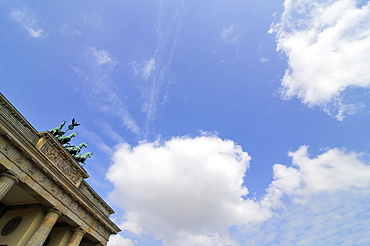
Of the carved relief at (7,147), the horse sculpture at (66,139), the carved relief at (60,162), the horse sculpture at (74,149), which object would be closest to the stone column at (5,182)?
the carved relief at (7,147)

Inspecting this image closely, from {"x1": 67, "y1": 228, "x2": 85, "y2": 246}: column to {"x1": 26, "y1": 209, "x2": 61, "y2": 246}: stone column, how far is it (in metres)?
2.91

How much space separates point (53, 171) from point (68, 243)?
687 centimetres

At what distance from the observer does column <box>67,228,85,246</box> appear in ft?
61.4

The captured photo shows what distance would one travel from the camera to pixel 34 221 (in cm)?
1689

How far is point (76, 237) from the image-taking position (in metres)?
19.0

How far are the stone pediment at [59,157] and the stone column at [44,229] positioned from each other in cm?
315

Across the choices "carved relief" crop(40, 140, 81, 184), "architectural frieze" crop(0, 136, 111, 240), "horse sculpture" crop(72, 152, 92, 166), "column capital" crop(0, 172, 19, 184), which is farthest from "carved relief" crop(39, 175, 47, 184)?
"horse sculpture" crop(72, 152, 92, 166)

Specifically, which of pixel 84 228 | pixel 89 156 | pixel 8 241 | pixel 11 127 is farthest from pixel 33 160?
pixel 89 156

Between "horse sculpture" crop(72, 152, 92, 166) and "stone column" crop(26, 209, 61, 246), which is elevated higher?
"horse sculpture" crop(72, 152, 92, 166)

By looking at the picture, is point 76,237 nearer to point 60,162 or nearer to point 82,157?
point 60,162

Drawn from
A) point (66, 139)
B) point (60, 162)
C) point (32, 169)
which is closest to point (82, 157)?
point (66, 139)

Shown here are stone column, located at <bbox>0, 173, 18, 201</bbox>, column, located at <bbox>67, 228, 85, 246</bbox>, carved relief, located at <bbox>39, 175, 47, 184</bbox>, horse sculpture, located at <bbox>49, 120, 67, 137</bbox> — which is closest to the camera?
stone column, located at <bbox>0, 173, 18, 201</bbox>

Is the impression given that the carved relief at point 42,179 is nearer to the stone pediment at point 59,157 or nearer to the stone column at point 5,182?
the stone pediment at point 59,157

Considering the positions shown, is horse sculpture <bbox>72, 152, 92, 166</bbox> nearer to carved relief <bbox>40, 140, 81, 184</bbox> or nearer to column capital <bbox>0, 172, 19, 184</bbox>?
carved relief <bbox>40, 140, 81, 184</bbox>
